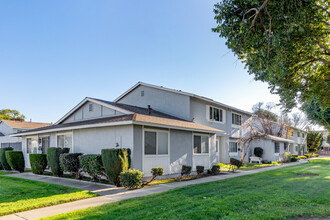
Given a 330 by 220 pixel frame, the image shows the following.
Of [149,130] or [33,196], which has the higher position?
[149,130]

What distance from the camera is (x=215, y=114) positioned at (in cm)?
2058

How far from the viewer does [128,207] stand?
6449mm

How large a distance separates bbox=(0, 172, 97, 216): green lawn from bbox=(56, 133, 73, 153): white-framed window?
452 cm

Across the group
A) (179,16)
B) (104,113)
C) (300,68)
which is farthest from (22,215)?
(179,16)

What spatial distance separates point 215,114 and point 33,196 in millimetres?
15553

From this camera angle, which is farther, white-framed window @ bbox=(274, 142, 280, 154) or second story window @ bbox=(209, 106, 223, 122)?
white-framed window @ bbox=(274, 142, 280, 154)

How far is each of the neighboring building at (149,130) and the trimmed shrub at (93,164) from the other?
4.11 feet

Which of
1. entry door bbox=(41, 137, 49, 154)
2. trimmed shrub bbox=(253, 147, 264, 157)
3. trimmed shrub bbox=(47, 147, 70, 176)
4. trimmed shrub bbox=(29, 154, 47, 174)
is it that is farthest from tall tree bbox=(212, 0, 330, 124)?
trimmed shrub bbox=(253, 147, 264, 157)

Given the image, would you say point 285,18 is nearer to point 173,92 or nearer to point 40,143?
point 173,92

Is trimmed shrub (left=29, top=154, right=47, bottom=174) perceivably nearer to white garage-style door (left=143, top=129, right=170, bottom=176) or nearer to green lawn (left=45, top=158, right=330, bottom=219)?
white garage-style door (left=143, top=129, right=170, bottom=176)

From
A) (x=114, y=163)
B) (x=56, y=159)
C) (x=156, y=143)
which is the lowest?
(x=56, y=159)

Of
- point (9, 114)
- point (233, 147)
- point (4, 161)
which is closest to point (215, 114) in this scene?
point (233, 147)

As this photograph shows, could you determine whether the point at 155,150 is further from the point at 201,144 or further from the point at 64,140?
the point at 64,140

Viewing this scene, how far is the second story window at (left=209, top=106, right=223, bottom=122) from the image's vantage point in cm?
1990
